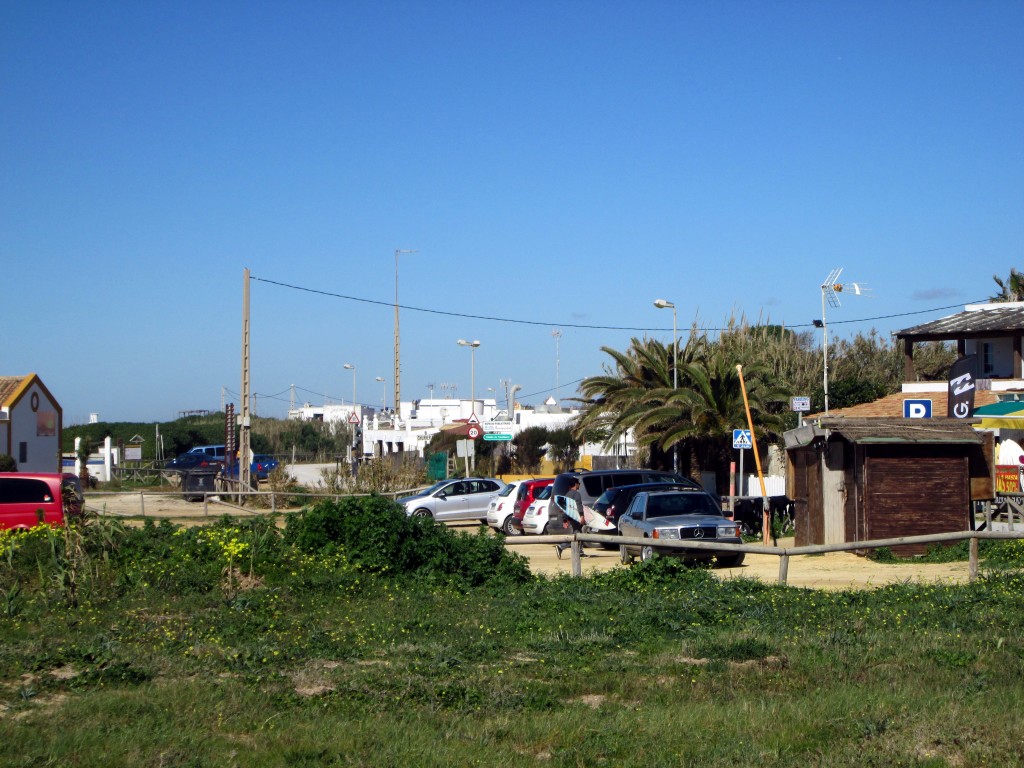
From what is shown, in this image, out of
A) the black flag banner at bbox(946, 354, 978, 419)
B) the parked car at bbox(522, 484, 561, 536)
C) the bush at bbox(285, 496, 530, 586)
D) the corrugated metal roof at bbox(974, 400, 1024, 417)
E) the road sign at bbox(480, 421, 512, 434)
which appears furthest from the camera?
the road sign at bbox(480, 421, 512, 434)

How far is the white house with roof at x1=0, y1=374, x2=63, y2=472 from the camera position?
47969mm

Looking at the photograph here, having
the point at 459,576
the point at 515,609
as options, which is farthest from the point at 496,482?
the point at 515,609

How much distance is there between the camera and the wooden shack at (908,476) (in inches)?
777

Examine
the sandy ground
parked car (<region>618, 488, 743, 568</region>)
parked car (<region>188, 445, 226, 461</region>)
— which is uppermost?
parked car (<region>188, 445, 226, 461</region>)

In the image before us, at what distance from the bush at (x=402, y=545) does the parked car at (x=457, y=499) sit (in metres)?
16.7

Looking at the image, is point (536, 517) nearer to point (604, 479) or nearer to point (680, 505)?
point (604, 479)

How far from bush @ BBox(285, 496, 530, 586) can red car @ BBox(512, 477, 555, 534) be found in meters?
13.0

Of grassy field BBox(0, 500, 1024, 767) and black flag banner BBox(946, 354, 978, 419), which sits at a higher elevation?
black flag banner BBox(946, 354, 978, 419)

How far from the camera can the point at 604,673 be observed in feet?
29.5

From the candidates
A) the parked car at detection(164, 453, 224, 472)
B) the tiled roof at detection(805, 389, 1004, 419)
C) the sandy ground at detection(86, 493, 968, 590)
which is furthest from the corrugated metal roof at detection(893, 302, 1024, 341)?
the parked car at detection(164, 453, 224, 472)

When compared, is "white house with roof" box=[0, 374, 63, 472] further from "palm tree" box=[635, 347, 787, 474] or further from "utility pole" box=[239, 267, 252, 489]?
"palm tree" box=[635, 347, 787, 474]

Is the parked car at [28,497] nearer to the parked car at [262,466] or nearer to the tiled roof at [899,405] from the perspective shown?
the tiled roof at [899,405]

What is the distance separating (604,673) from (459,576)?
5.83m

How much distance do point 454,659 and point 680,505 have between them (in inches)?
473
